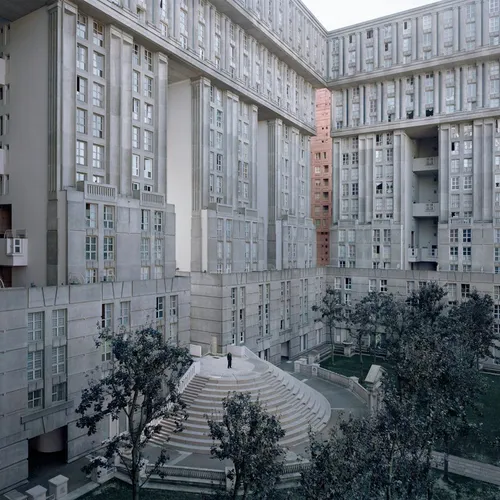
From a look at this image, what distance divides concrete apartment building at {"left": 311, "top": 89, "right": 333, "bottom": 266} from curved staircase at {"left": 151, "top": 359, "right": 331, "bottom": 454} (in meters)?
49.6

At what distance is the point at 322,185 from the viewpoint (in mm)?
92500

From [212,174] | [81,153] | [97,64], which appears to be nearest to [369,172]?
[212,174]

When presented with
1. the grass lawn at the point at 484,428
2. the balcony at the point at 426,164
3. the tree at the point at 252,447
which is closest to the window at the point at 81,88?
the tree at the point at 252,447

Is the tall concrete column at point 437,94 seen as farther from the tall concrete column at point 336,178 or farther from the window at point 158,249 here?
the window at point 158,249

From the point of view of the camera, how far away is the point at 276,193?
213 ft

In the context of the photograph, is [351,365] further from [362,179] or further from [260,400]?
[362,179]

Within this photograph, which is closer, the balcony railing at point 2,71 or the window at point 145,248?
the balcony railing at point 2,71

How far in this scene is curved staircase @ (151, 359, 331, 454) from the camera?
33781 mm

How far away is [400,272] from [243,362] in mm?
31244

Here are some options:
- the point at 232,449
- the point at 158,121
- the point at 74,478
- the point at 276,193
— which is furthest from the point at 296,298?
the point at 232,449

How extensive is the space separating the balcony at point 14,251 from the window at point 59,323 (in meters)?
7.16

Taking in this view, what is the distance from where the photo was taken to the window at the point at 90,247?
35.6 meters

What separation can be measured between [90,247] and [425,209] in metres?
53.8

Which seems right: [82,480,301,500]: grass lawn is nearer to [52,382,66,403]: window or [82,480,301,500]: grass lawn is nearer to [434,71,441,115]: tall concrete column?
[52,382,66,403]: window
